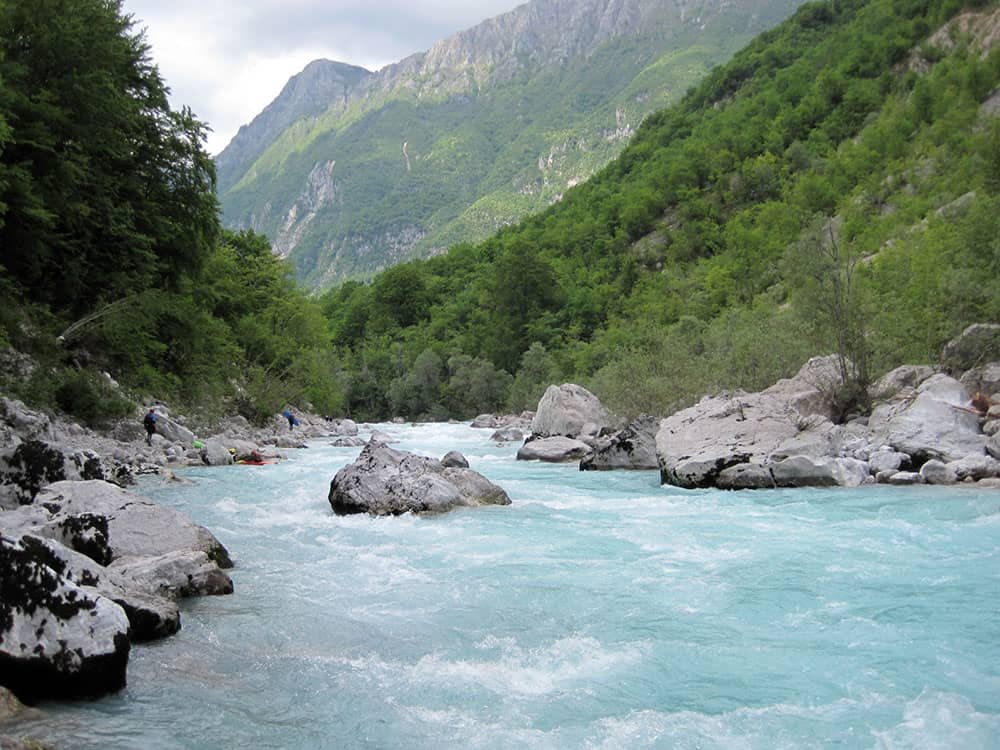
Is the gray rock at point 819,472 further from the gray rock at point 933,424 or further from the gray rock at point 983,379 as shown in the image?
the gray rock at point 983,379

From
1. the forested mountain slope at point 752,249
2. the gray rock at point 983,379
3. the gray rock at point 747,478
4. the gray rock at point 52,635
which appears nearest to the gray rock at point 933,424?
the gray rock at point 983,379

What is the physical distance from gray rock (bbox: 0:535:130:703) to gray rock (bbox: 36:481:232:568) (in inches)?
114

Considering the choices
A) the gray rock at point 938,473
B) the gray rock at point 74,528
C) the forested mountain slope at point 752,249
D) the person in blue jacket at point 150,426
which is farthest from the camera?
the forested mountain slope at point 752,249

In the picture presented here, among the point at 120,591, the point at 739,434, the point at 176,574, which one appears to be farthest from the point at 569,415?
the point at 120,591

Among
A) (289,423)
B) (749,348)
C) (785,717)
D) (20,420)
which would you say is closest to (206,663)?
(785,717)

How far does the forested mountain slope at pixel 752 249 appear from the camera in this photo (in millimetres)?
22844

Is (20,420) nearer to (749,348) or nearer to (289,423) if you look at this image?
(749,348)

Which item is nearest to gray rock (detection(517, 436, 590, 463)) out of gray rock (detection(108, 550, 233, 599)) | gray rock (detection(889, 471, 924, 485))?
gray rock (detection(889, 471, 924, 485))

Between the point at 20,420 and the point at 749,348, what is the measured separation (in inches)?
806

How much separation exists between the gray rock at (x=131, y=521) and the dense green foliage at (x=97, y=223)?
30.0ft

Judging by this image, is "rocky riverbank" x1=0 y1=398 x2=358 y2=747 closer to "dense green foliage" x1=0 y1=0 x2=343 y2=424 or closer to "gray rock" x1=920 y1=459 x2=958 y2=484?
"dense green foliage" x1=0 y1=0 x2=343 y2=424

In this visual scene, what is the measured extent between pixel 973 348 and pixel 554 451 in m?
11.6

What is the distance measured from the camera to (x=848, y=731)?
469cm

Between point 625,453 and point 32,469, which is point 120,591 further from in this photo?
point 625,453
